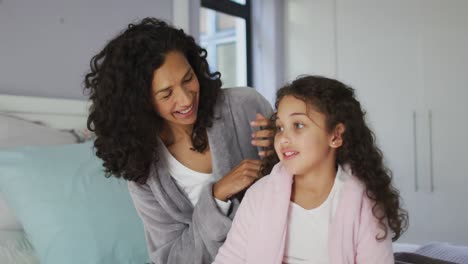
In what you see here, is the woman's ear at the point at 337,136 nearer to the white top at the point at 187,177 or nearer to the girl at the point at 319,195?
the girl at the point at 319,195

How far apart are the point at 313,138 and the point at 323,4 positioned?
218 cm

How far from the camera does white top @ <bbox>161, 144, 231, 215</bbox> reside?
130 centimetres

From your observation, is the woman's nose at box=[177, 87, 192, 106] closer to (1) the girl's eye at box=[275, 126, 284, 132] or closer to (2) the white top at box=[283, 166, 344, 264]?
(1) the girl's eye at box=[275, 126, 284, 132]

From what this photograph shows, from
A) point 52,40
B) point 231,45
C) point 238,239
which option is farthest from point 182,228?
point 231,45

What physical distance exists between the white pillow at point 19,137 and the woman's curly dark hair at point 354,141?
0.87 metres

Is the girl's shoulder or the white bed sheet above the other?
the girl's shoulder

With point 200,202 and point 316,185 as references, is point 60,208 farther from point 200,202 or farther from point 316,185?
point 316,185

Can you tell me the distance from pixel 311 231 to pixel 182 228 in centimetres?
41

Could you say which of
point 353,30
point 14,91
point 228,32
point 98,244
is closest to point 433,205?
point 353,30

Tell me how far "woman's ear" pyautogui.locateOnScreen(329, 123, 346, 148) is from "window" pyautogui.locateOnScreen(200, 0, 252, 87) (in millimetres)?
2263

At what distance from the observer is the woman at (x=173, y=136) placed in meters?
1.18

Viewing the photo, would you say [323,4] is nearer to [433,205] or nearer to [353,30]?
[353,30]

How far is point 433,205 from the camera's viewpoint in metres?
2.62

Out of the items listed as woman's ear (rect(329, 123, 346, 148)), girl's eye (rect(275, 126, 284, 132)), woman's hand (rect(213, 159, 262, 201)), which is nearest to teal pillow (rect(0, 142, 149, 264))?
woman's hand (rect(213, 159, 262, 201))
